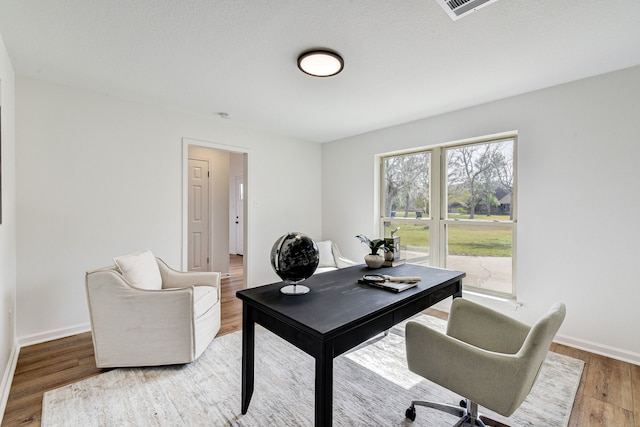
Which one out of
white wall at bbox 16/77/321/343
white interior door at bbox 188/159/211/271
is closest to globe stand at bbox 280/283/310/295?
white wall at bbox 16/77/321/343

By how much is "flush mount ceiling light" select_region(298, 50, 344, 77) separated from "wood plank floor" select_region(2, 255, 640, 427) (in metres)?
2.52

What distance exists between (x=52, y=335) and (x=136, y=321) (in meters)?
1.25

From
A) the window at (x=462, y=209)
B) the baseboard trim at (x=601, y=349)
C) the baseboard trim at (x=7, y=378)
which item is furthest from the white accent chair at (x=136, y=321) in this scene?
the baseboard trim at (x=601, y=349)

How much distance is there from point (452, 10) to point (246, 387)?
2451 millimetres

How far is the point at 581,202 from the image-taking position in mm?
2512

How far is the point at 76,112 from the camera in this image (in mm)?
2740

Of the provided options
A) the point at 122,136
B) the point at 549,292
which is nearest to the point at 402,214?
the point at 549,292

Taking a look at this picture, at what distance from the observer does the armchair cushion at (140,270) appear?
2240mm

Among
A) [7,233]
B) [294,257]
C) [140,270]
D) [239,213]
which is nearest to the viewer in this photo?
[294,257]

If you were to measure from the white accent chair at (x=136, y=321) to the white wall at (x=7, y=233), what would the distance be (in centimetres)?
48

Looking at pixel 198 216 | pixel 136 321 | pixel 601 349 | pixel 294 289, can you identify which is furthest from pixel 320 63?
pixel 198 216

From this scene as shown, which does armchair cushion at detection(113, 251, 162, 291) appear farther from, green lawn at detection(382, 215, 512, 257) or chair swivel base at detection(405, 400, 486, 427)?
green lawn at detection(382, 215, 512, 257)

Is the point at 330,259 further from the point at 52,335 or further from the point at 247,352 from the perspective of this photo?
the point at 52,335

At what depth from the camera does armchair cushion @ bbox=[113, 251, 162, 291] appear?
2.24 metres
